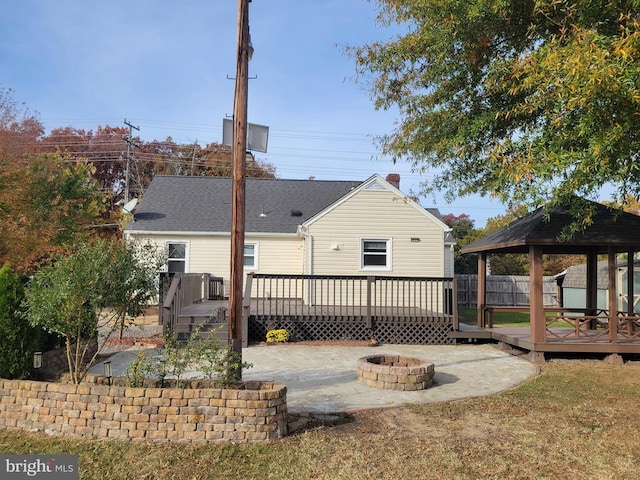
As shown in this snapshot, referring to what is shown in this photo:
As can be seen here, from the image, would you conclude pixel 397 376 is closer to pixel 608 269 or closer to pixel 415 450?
pixel 415 450

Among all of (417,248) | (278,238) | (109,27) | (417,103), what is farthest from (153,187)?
(417,103)

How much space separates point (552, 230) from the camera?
8828 mm

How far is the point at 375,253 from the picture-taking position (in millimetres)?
14766

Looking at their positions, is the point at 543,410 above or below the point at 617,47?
below

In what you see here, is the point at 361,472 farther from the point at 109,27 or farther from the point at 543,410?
the point at 109,27

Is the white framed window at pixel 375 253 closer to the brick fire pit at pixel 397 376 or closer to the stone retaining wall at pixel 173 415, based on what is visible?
the brick fire pit at pixel 397 376

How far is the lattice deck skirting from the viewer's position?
10867 millimetres

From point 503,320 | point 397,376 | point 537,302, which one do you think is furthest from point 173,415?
point 503,320

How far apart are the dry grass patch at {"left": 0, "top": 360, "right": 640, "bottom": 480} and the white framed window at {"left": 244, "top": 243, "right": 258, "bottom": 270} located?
11350 mm

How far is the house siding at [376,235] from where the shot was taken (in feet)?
47.6

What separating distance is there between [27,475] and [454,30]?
752cm

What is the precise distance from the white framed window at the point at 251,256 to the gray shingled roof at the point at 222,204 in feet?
1.93

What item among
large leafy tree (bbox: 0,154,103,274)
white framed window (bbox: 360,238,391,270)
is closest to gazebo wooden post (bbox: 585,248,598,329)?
white framed window (bbox: 360,238,391,270)

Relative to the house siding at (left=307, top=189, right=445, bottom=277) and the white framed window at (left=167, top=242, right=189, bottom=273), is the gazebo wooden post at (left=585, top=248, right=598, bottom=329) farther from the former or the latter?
the white framed window at (left=167, top=242, right=189, bottom=273)
